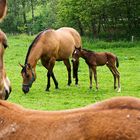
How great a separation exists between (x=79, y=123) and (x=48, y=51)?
38.5ft

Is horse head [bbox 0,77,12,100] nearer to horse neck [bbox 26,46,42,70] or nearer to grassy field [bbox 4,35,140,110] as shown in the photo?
grassy field [bbox 4,35,140,110]

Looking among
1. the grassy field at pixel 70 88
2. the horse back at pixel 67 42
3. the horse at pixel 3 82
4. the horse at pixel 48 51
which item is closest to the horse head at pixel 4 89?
the horse at pixel 3 82

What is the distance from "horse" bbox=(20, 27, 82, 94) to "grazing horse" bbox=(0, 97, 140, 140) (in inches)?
413

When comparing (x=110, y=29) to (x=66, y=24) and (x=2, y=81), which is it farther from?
(x=2, y=81)

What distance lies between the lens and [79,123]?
1849 mm

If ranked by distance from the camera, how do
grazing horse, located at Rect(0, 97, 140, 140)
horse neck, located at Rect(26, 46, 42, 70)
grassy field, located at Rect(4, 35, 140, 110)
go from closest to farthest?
1. grazing horse, located at Rect(0, 97, 140, 140)
2. grassy field, located at Rect(4, 35, 140, 110)
3. horse neck, located at Rect(26, 46, 42, 70)

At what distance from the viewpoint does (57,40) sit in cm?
1402

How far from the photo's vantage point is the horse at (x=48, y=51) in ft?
41.2

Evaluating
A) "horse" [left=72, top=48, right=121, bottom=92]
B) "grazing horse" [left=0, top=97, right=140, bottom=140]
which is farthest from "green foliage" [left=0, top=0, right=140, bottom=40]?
"grazing horse" [left=0, top=97, right=140, bottom=140]

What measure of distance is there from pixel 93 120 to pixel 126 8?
32.6 metres

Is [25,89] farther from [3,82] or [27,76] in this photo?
[3,82]

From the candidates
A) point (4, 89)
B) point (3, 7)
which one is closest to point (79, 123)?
point (4, 89)

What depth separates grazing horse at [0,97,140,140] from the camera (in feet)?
5.82

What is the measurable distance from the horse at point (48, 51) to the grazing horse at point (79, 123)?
34.4 feet
